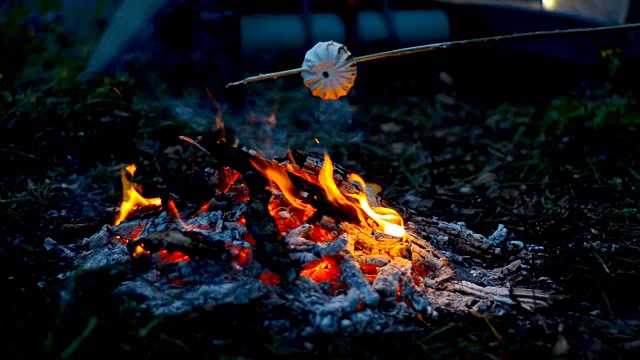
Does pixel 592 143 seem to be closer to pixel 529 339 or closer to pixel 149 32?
pixel 529 339

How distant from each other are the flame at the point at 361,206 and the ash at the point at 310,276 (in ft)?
0.23

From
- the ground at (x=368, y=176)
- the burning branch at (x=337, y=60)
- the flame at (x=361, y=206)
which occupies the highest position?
the burning branch at (x=337, y=60)

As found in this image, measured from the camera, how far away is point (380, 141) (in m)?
5.95

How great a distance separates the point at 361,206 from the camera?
3426mm

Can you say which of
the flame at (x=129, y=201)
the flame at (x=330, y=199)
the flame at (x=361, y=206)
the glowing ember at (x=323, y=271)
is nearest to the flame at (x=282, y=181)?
the flame at (x=330, y=199)

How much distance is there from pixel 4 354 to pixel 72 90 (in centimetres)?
398

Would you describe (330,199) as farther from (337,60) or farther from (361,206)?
(337,60)

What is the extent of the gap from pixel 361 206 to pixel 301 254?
22.6 inches

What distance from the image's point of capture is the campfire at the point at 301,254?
2873 mm

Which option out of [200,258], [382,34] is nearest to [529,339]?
[200,258]

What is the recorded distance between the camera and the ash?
284 centimetres

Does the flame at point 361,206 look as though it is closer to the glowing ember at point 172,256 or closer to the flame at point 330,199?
the flame at point 330,199

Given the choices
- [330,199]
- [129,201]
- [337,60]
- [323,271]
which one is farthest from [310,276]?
[129,201]

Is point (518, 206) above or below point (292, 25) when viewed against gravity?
below
